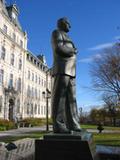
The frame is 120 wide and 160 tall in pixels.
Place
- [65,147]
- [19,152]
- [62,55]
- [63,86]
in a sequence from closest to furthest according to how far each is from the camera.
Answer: [65,147] < [63,86] < [62,55] < [19,152]

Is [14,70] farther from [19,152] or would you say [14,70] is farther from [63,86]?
[63,86]

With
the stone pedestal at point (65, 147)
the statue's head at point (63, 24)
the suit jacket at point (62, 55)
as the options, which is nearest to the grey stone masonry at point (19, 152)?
the stone pedestal at point (65, 147)

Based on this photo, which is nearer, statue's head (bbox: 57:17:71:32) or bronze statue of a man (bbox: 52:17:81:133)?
bronze statue of a man (bbox: 52:17:81:133)

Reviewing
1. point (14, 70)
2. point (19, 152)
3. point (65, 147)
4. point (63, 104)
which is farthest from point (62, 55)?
point (14, 70)

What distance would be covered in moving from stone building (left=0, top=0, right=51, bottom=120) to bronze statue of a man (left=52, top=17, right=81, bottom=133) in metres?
35.1

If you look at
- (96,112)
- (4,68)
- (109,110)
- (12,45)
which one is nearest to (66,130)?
(4,68)

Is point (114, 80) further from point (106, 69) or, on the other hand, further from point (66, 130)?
point (66, 130)

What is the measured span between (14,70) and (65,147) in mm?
47859

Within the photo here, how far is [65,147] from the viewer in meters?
7.27

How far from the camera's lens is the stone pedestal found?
23.5 ft

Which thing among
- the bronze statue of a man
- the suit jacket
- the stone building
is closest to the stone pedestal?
the bronze statue of a man

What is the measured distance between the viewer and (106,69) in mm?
39688

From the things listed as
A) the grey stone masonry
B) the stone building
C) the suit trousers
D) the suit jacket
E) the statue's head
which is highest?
the stone building

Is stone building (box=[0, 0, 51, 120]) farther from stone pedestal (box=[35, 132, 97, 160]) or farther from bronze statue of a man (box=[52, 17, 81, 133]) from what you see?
stone pedestal (box=[35, 132, 97, 160])
